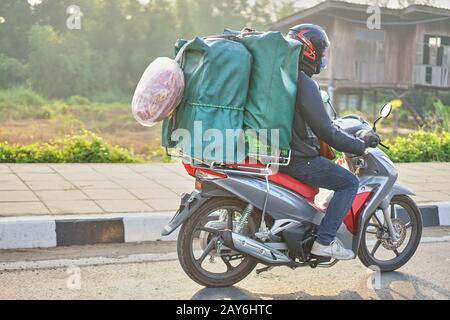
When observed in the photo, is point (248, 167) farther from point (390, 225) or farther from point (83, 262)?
point (83, 262)

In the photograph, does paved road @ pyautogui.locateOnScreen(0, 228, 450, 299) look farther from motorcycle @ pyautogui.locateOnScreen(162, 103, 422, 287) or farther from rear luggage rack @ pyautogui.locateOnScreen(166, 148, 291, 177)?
rear luggage rack @ pyautogui.locateOnScreen(166, 148, 291, 177)

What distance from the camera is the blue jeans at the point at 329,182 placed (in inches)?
159

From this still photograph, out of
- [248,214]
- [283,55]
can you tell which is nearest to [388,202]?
[248,214]

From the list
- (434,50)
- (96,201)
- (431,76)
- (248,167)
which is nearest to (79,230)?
(96,201)

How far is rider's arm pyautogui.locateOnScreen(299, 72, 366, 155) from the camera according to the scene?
3896mm

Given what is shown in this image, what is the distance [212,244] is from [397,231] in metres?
Result: 1.39

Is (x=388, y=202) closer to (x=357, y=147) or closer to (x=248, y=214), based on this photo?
(x=357, y=147)

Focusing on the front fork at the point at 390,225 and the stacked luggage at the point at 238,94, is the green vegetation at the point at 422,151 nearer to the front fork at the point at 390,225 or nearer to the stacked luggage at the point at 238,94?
the front fork at the point at 390,225

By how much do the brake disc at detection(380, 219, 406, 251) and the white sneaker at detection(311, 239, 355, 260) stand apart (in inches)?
20.4

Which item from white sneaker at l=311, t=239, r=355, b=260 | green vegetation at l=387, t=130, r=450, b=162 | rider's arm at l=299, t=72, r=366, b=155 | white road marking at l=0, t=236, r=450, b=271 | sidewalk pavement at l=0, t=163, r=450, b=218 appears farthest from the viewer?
green vegetation at l=387, t=130, r=450, b=162

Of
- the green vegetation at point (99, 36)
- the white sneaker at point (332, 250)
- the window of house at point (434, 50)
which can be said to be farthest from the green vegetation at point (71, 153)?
the window of house at point (434, 50)

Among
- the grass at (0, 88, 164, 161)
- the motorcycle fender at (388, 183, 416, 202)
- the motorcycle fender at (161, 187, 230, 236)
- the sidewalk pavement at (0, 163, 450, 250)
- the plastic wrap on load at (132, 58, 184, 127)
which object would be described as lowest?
the grass at (0, 88, 164, 161)

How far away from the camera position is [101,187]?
6.60m

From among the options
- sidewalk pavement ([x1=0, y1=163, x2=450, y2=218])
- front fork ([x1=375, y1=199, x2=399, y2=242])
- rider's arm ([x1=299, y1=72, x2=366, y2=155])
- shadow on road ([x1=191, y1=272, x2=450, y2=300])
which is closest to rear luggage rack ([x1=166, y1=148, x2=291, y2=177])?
rider's arm ([x1=299, y1=72, x2=366, y2=155])
